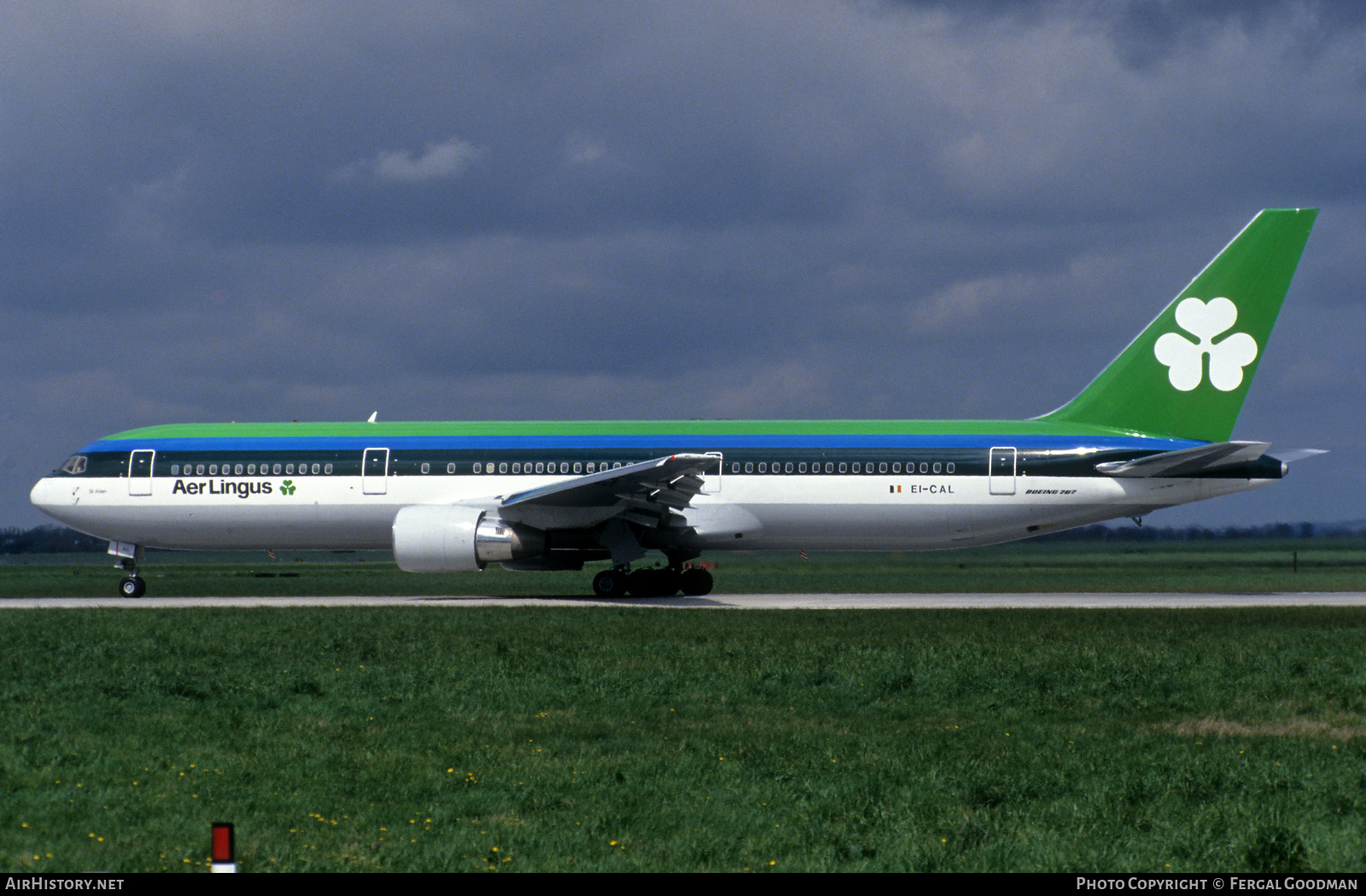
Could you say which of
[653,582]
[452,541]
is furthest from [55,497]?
[653,582]

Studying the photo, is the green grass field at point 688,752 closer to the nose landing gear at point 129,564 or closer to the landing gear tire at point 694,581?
the landing gear tire at point 694,581

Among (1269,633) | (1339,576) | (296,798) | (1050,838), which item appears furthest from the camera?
(1339,576)

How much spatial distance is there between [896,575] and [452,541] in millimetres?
13084

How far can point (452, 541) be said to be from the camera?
1025 inches

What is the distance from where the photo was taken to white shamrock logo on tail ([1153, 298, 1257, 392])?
28.3m

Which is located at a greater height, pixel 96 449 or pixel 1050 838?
pixel 96 449

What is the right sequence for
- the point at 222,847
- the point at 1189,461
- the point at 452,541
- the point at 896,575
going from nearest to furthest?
the point at 222,847, the point at 452,541, the point at 1189,461, the point at 896,575

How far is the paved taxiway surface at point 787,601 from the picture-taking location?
24922mm

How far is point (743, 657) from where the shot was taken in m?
16.0

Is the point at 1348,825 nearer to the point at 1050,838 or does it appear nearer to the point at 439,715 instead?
the point at 1050,838

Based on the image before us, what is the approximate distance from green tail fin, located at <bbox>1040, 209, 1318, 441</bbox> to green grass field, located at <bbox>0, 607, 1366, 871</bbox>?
10893 millimetres

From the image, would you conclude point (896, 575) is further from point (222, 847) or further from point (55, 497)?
point (222, 847)
